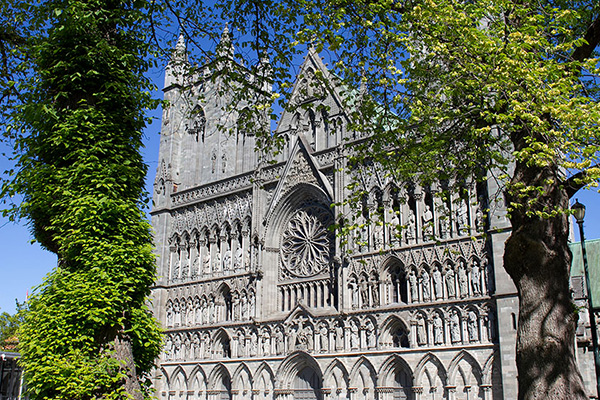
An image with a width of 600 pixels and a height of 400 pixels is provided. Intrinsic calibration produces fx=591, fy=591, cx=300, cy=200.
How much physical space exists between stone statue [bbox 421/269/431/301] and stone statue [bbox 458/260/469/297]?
4.31 feet

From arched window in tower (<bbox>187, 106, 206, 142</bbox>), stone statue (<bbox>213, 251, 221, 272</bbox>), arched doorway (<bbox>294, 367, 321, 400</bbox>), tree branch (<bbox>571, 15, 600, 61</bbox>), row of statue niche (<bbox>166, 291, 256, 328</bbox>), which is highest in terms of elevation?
arched window in tower (<bbox>187, 106, 206, 142</bbox>)

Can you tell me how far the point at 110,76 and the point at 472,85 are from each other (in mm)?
6755

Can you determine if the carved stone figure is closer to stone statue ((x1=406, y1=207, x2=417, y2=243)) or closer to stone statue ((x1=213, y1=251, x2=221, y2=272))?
stone statue ((x1=406, y1=207, x2=417, y2=243))

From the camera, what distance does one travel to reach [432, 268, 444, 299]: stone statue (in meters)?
22.7

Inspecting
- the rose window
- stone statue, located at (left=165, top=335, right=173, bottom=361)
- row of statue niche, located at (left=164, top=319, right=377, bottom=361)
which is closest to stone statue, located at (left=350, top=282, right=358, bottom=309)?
row of statue niche, located at (left=164, top=319, right=377, bottom=361)

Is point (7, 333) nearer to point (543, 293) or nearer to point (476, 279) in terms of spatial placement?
point (476, 279)

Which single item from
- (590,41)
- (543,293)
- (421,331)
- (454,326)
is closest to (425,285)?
(421,331)

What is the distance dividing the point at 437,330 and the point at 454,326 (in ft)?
2.25

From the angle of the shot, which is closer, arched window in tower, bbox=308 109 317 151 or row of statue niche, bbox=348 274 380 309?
row of statue niche, bbox=348 274 380 309

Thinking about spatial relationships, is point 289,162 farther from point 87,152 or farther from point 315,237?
point 87,152

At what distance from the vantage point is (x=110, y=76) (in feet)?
37.5

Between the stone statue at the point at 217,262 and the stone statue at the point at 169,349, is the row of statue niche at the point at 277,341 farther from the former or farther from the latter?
the stone statue at the point at 217,262

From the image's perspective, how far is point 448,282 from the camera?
2256 centimetres

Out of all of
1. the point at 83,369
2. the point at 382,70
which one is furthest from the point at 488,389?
the point at 83,369
